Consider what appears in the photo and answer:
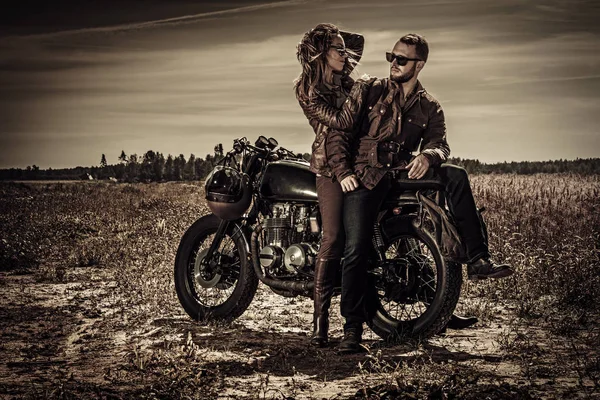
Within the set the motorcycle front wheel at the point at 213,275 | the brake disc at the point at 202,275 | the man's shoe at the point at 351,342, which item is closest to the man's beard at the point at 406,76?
the man's shoe at the point at 351,342

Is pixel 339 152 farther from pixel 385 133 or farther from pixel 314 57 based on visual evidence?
pixel 314 57

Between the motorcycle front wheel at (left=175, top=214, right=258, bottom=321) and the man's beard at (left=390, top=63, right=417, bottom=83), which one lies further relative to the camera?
the motorcycle front wheel at (left=175, top=214, right=258, bottom=321)

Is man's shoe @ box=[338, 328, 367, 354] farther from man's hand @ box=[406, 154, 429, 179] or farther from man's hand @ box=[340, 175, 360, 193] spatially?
man's hand @ box=[406, 154, 429, 179]

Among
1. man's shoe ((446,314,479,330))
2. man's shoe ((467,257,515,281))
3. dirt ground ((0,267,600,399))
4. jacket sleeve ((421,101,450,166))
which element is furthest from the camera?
man's shoe ((446,314,479,330))

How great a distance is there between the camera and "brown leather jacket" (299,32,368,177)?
19.0 feet

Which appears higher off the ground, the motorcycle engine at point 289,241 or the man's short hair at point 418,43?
the man's short hair at point 418,43

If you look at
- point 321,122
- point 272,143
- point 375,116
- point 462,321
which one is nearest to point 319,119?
point 321,122

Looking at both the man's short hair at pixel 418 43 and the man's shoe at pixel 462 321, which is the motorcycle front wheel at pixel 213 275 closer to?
the man's shoe at pixel 462 321

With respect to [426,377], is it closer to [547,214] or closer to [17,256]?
[17,256]

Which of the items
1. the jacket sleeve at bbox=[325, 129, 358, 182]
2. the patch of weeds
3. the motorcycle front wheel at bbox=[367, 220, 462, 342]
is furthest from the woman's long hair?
the patch of weeds

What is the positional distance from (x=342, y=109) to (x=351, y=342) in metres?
1.78

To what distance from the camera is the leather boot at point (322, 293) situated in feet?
Answer: 19.9

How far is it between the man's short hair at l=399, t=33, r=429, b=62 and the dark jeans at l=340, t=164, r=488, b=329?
2.86 feet

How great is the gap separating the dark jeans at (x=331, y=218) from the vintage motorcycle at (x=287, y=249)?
0.34 m
